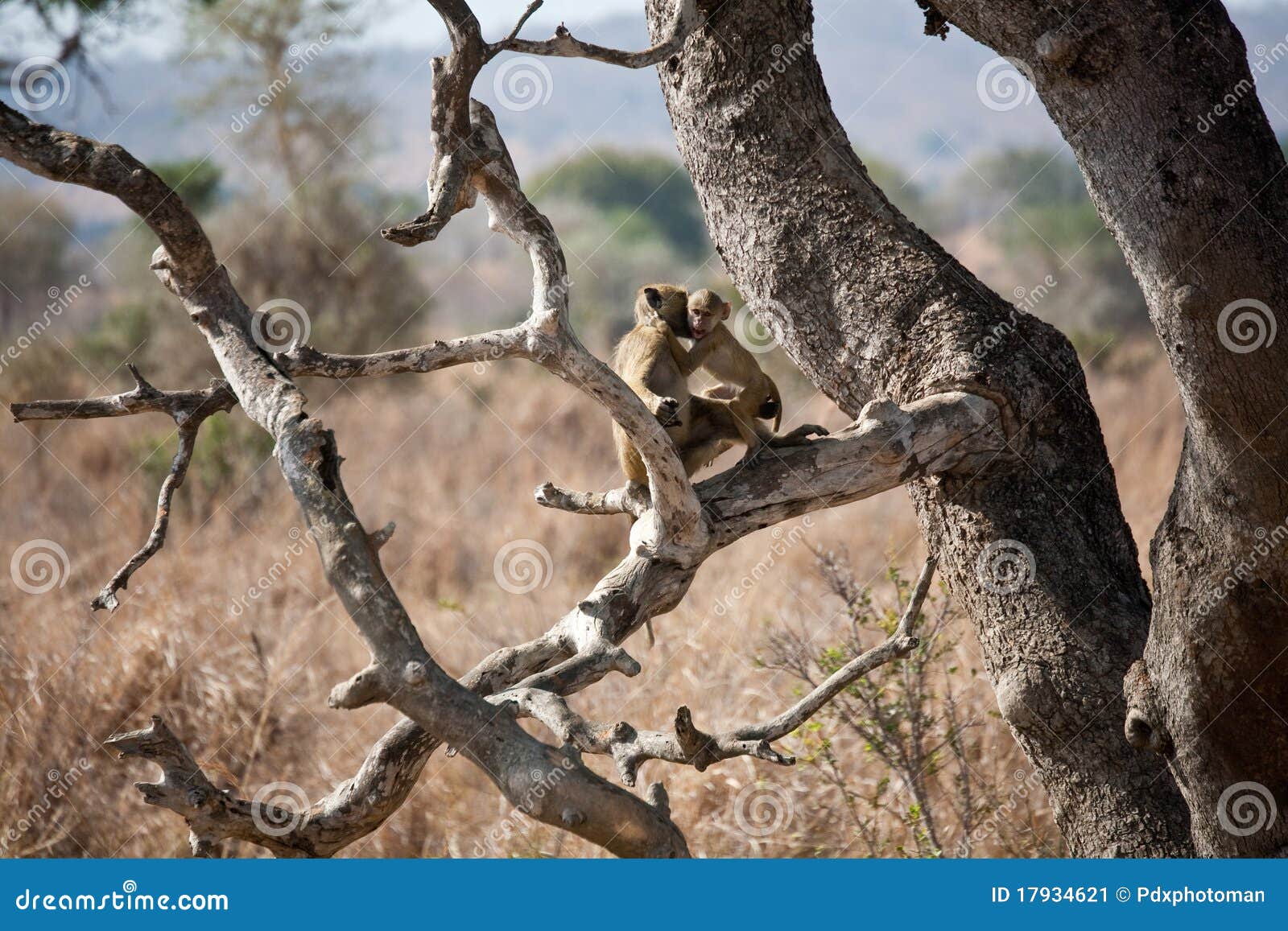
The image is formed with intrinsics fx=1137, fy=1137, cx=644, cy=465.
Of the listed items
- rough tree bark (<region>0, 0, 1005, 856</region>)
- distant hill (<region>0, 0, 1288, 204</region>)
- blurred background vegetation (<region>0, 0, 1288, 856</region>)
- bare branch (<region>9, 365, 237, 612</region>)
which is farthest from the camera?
distant hill (<region>0, 0, 1288, 204</region>)

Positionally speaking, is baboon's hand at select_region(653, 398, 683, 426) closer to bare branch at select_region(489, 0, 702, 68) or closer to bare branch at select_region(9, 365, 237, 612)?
bare branch at select_region(489, 0, 702, 68)

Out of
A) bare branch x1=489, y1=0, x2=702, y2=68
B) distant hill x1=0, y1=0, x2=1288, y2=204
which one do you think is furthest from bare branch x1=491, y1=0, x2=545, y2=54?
distant hill x1=0, y1=0, x2=1288, y2=204

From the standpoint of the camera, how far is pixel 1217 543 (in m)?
2.54

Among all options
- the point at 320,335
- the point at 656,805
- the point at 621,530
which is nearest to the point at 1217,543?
the point at 656,805

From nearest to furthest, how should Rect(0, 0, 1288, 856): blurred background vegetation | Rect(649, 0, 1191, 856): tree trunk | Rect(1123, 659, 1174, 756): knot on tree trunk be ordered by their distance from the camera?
Rect(1123, 659, 1174, 756): knot on tree trunk
Rect(649, 0, 1191, 856): tree trunk
Rect(0, 0, 1288, 856): blurred background vegetation

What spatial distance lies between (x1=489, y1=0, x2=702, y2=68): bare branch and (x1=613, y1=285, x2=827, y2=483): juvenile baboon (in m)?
0.89

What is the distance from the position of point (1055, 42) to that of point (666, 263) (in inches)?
1286

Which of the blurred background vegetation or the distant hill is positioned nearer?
the blurred background vegetation

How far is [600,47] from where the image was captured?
242cm

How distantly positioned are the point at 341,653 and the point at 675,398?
173 inches

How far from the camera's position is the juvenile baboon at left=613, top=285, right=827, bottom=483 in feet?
10.4

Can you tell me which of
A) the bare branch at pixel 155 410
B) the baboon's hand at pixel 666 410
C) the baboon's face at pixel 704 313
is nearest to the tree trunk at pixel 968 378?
the baboon's face at pixel 704 313

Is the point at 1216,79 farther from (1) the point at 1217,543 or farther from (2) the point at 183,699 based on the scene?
(2) the point at 183,699

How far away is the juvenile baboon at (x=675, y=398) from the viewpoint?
3.17 m
